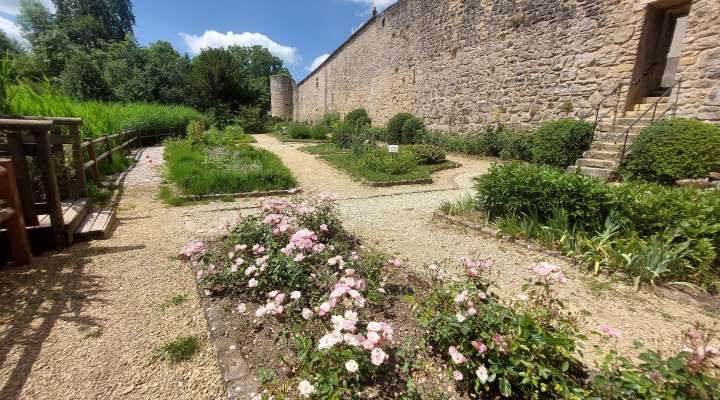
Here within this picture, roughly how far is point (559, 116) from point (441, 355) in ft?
28.5

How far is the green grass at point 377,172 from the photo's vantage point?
7.29m

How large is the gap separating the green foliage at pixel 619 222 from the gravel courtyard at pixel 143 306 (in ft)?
0.89

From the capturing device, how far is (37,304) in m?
2.46

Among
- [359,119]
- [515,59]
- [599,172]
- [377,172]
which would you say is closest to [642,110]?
[599,172]

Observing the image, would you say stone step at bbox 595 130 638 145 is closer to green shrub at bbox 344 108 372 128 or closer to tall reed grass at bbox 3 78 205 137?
tall reed grass at bbox 3 78 205 137

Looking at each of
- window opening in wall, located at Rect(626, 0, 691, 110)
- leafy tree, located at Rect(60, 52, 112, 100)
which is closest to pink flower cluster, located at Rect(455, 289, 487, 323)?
window opening in wall, located at Rect(626, 0, 691, 110)

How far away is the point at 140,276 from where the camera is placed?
298cm

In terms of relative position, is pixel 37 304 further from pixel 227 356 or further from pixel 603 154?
pixel 603 154

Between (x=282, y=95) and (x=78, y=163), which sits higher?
(x=282, y=95)

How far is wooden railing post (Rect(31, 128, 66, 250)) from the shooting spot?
10.8ft

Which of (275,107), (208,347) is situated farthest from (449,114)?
(275,107)

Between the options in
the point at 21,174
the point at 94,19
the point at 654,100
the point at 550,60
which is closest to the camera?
the point at 21,174

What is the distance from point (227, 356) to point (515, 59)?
35.2 feet

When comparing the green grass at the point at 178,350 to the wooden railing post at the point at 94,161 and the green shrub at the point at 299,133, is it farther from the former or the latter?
the green shrub at the point at 299,133
